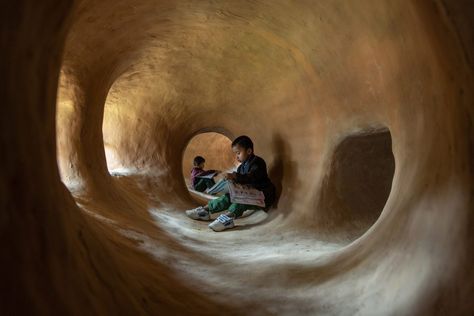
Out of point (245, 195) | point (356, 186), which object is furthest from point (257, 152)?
point (356, 186)

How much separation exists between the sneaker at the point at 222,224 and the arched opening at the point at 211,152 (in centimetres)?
657

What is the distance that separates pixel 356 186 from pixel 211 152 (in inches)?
296

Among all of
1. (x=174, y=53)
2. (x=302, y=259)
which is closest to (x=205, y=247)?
(x=302, y=259)

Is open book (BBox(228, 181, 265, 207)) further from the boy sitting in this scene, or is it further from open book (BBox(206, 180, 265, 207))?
the boy sitting

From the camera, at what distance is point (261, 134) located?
5.16 metres

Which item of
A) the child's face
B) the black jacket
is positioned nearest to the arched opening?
the child's face

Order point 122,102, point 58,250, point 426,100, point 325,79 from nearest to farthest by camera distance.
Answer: point 58,250 → point 426,100 → point 325,79 → point 122,102

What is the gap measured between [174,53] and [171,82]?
73 centimetres

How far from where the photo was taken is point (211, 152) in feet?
35.2

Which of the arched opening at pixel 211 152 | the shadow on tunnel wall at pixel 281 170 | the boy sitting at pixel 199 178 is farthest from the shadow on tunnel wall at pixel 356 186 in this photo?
the arched opening at pixel 211 152

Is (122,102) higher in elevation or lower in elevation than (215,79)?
lower

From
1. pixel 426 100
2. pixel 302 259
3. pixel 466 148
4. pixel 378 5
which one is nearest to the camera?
pixel 466 148

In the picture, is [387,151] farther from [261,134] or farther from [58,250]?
[58,250]

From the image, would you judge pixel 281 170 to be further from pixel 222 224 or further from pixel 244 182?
pixel 222 224
